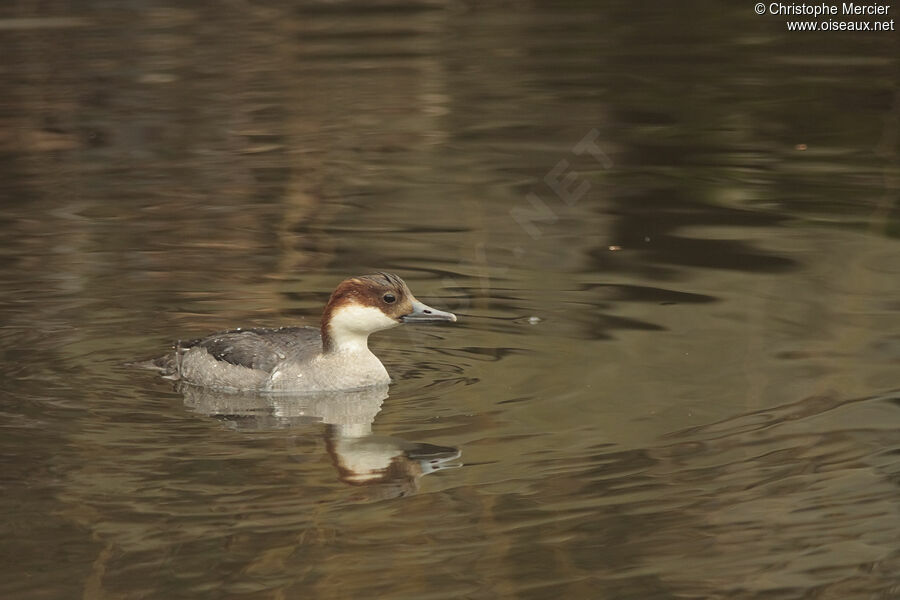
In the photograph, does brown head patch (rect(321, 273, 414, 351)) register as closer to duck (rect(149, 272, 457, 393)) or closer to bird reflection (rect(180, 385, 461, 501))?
duck (rect(149, 272, 457, 393))

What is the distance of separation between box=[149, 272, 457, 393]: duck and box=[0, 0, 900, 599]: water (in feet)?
0.71

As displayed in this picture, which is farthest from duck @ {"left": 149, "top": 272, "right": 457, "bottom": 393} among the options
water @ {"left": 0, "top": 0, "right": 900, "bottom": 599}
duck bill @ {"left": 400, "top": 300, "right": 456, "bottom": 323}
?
water @ {"left": 0, "top": 0, "right": 900, "bottom": 599}

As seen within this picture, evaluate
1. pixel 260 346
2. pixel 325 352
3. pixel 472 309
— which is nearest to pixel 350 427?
pixel 325 352

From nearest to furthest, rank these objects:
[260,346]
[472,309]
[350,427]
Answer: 1. [350,427]
2. [260,346]
3. [472,309]

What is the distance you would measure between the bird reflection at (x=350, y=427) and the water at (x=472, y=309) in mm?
27

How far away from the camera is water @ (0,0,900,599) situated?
668cm

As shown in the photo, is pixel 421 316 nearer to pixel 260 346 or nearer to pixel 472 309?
pixel 260 346

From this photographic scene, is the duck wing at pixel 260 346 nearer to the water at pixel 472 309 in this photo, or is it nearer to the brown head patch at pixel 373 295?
the brown head patch at pixel 373 295

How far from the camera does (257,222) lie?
12320 mm

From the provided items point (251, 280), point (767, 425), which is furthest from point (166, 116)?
point (767, 425)

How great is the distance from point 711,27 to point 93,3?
27.3ft

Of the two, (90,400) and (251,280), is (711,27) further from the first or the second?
(90,400)

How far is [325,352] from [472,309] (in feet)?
4.67

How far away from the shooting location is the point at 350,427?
8.39m
